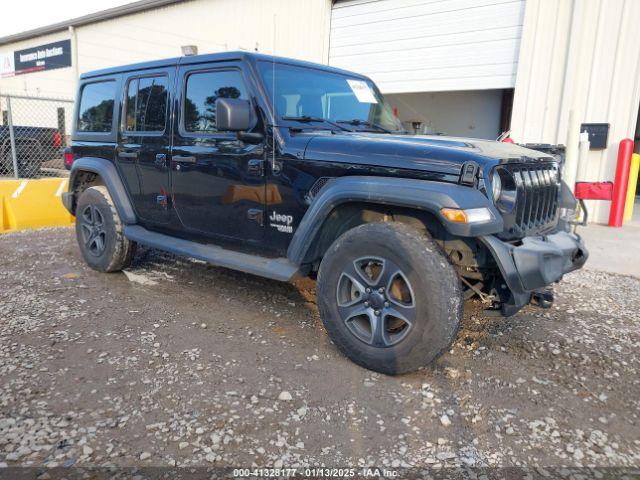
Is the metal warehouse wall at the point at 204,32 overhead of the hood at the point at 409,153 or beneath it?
overhead

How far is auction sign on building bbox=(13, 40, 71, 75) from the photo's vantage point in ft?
66.5

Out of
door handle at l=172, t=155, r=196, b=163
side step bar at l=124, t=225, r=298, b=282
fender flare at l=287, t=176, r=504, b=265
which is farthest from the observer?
door handle at l=172, t=155, r=196, b=163

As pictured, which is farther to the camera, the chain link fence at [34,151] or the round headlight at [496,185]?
the chain link fence at [34,151]

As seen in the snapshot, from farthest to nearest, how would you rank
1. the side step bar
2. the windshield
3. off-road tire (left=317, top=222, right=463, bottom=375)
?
the windshield → the side step bar → off-road tire (left=317, top=222, right=463, bottom=375)

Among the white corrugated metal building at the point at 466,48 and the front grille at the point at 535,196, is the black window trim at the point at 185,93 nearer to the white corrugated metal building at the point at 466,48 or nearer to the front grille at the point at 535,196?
the white corrugated metal building at the point at 466,48

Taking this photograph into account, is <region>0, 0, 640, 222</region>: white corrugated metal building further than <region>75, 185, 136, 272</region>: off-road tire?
Yes

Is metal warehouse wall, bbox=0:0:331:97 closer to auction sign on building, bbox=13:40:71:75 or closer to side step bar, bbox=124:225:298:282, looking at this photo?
auction sign on building, bbox=13:40:71:75

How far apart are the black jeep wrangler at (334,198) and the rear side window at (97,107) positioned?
0.14 ft

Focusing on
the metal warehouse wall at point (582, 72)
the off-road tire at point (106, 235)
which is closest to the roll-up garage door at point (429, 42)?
the metal warehouse wall at point (582, 72)

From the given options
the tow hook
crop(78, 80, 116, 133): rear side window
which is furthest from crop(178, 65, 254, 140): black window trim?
the tow hook

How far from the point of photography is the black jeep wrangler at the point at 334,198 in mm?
2717

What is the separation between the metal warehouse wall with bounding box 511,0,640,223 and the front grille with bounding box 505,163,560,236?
5284 millimetres

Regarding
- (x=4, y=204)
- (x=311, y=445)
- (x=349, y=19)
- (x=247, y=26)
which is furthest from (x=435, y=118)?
(x=311, y=445)

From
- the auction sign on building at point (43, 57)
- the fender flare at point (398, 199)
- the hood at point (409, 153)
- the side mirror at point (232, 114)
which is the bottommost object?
the fender flare at point (398, 199)
